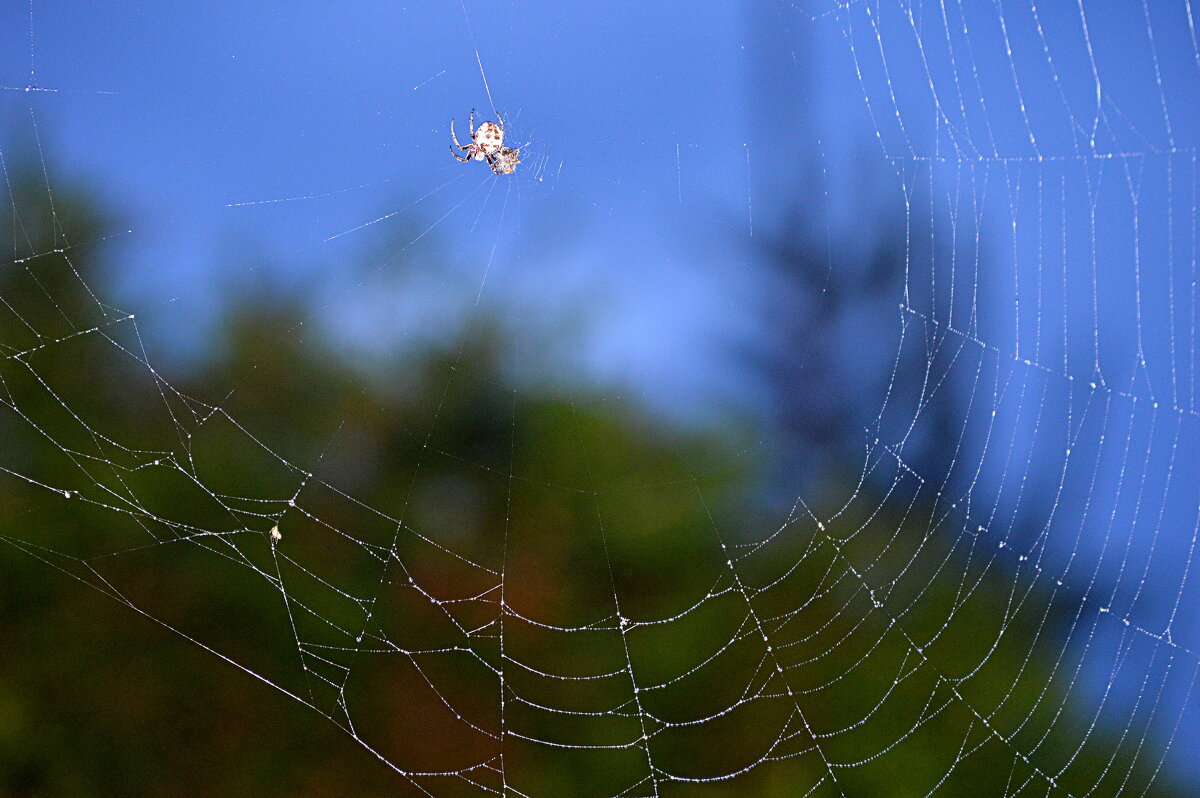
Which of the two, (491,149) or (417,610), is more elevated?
(491,149)

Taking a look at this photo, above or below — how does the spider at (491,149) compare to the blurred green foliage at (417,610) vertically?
above

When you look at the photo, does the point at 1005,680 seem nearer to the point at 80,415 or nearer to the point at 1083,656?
the point at 1083,656

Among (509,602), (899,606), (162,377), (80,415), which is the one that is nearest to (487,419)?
(509,602)

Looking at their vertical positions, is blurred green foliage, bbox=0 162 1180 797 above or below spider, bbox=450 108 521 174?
below

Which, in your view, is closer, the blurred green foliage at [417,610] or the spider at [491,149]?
the blurred green foliage at [417,610]

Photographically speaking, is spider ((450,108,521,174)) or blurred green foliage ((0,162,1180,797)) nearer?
blurred green foliage ((0,162,1180,797))
